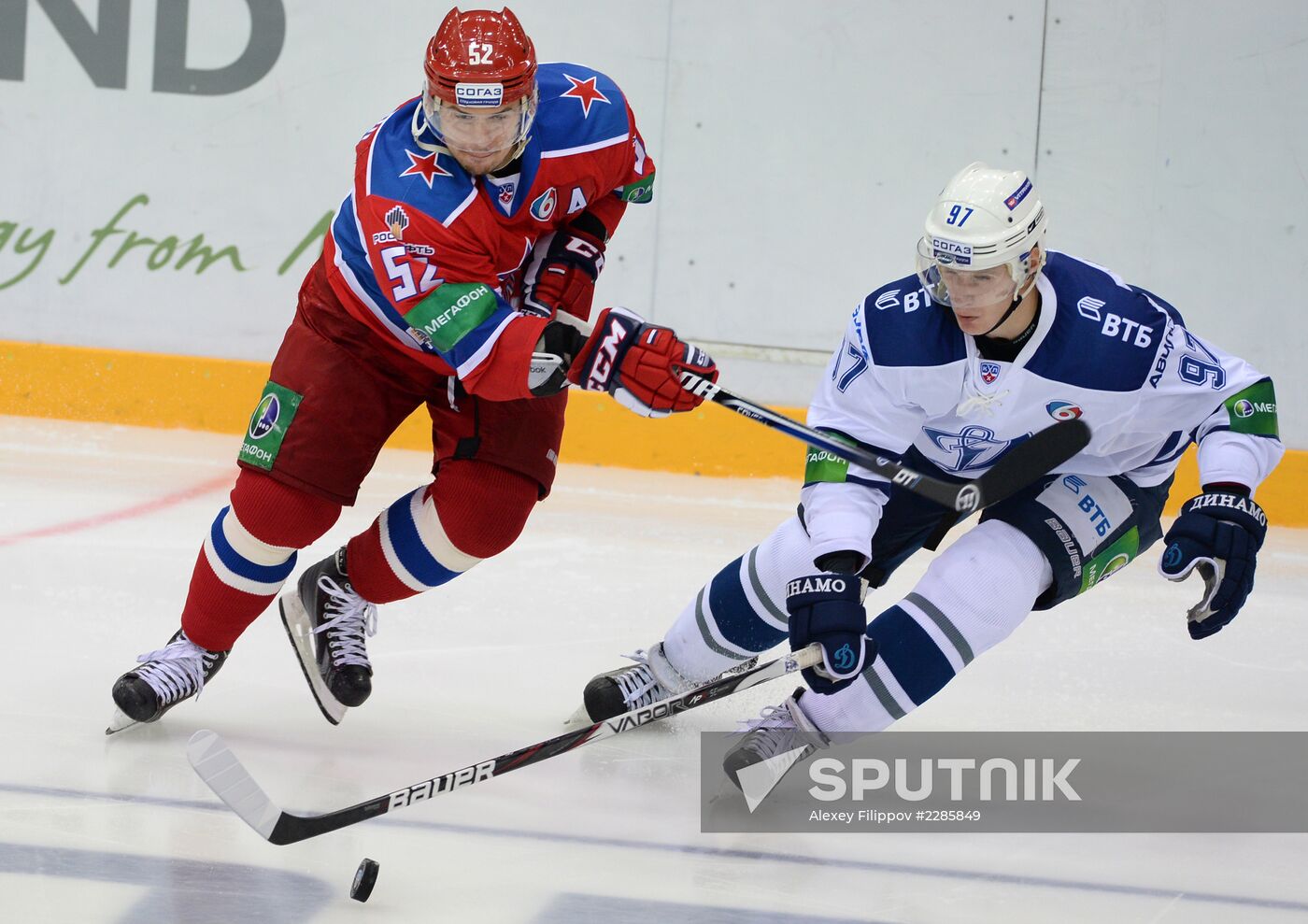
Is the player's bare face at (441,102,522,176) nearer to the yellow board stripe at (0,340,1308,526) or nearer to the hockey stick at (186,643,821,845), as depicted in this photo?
the hockey stick at (186,643,821,845)

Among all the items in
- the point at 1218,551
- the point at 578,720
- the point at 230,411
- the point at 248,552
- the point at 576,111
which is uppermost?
the point at 576,111

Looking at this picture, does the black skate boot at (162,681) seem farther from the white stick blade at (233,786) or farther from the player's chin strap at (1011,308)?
the player's chin strap at (1011,308)

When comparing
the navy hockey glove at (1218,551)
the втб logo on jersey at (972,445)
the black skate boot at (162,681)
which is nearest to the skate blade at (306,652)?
the black skate boot at (162,681)

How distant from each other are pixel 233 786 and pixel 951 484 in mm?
973

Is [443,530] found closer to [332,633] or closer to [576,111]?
[332,633]

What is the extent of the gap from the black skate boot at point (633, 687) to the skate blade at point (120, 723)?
0.66 metres

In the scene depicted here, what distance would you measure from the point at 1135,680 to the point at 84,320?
325 cm

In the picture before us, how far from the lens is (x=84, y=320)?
178 inches

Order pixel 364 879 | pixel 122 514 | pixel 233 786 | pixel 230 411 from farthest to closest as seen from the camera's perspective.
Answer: pixel 230 411, pixel 122 514, pixel 233 786, pixel 364 879

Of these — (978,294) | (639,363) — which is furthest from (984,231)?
(639,363)

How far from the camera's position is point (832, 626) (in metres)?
1.83

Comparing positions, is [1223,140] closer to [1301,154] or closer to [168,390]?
[1301,154]

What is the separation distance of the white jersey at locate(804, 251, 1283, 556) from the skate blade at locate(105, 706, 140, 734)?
3.40 feet

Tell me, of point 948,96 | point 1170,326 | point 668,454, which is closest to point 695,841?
point 1170,326
